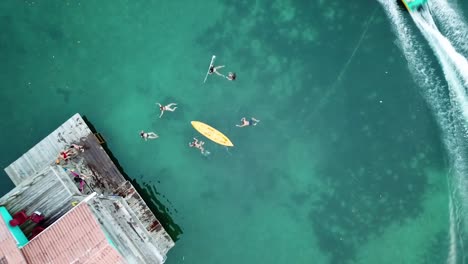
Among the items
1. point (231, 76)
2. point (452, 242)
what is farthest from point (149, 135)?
point (452, 242)

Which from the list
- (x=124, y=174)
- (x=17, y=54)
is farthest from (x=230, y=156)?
(x=17, y=54)

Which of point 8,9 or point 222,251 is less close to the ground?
point 8,9

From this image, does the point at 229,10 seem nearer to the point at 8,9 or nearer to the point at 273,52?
the point at 273,52

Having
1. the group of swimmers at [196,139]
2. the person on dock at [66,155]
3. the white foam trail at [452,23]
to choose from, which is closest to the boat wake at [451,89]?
the white foam trail at [452,23]

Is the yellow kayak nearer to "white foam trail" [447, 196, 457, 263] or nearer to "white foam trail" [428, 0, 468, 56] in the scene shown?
"white foam trail" [447, 196, 457, 263]

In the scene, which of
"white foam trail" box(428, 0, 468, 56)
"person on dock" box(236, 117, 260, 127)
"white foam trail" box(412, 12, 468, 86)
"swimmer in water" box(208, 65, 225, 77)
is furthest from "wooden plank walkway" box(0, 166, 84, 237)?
"white foam trail" box(428, 0, 468, 56)
